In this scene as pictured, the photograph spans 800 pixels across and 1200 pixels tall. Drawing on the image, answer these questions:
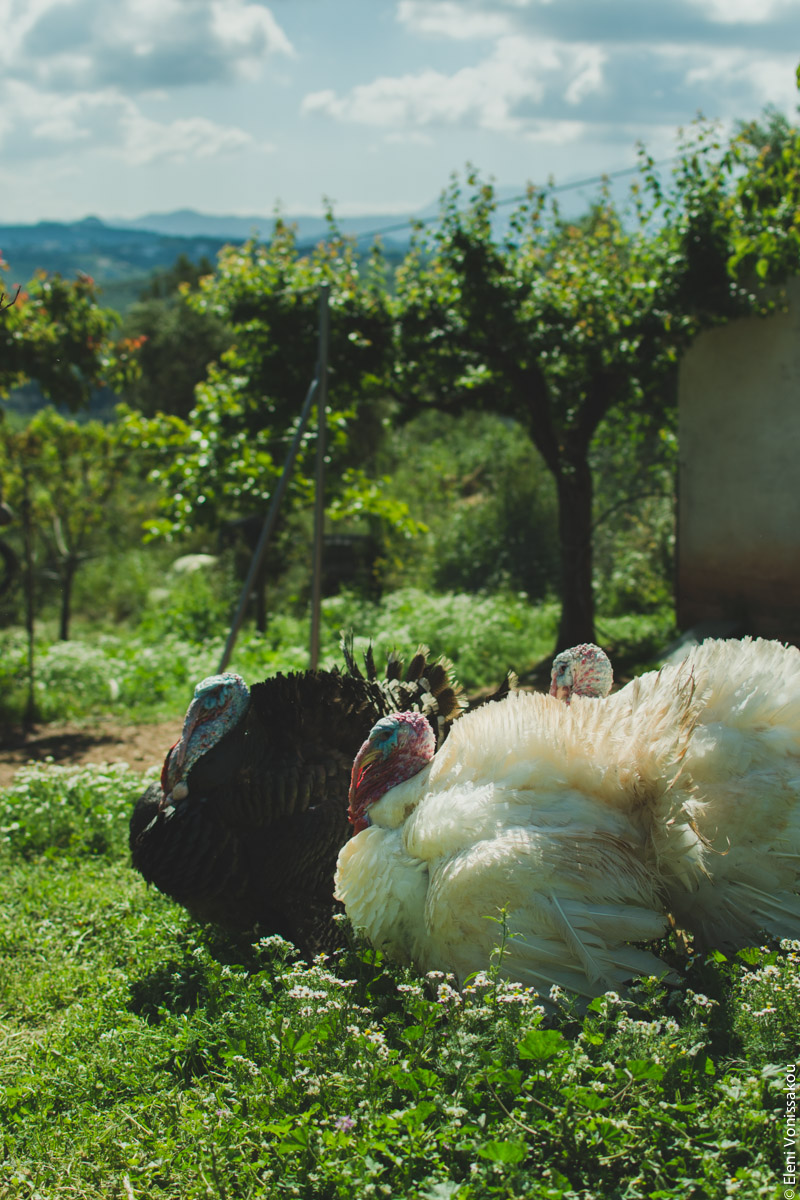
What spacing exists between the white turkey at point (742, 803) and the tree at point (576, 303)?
180 inches

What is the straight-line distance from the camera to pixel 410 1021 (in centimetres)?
288

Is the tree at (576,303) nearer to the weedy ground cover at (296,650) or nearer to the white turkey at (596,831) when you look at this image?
the weedy ground cover at (296,650)

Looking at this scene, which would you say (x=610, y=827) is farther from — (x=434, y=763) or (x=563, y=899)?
(x=434, y=763)

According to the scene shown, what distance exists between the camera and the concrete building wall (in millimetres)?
7867

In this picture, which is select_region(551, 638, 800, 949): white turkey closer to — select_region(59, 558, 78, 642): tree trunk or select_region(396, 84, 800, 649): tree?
select_region(396, 84, 800, 649): tree

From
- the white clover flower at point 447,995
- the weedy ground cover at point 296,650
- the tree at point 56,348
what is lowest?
the weedy ground cover at point 296,650

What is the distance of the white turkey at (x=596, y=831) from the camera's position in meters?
2.90

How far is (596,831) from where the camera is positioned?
119 inches

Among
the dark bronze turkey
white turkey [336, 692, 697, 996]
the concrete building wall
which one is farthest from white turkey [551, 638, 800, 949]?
the concrete building wall

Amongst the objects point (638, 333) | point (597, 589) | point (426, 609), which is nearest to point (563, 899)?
point (638, 333)

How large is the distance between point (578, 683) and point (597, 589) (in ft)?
25.7

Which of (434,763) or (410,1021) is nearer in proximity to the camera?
(410,1021)

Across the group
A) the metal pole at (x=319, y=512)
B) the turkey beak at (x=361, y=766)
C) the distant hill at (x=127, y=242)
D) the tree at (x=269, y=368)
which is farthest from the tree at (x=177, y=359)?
the turkey beak at (x=361, y=766)

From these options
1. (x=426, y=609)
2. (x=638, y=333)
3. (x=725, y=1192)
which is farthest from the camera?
(x=426, y=609)
